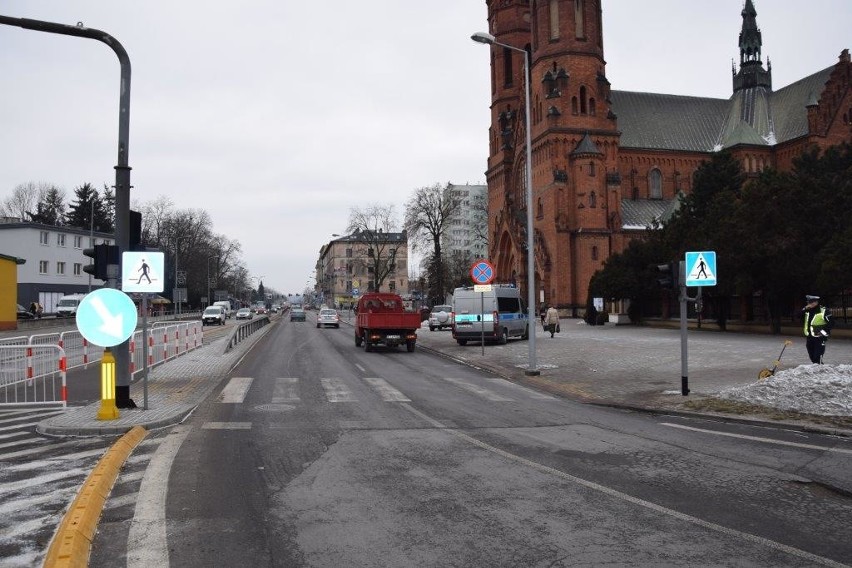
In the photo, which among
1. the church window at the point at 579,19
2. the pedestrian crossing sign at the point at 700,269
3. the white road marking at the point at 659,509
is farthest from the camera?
the church window at the point at 579,19

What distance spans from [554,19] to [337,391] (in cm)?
5638

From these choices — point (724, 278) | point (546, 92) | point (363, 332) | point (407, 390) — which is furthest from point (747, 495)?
point (546, 92)

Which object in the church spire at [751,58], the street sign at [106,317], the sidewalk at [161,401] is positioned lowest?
the sidewalk at [161,401]

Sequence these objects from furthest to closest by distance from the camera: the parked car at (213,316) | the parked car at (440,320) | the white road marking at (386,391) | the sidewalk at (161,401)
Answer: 1. the parked car at (213,316)
2. the parked car at (440,320)
3. the white road marking at (386,391)
4. the sidewalk at (161,401)

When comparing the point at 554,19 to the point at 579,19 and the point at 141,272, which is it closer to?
the point at 579,19

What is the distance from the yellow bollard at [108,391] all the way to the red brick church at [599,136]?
51533 millimetres

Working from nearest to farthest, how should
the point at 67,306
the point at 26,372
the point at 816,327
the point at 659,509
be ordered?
the point at 659,509 → the point at 26,372 → the point at 816,327 → the point at 67,306

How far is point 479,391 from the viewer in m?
14.7

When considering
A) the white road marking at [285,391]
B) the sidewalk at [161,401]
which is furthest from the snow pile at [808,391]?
the sidewalk at [161,401]

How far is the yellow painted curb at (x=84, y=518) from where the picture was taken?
4.40 metres

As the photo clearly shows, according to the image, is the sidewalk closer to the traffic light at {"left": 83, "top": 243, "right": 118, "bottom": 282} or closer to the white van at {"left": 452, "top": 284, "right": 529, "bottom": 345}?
the traffic light at {"left": 83, "top": 243, "right": 118, "bottom": 282}

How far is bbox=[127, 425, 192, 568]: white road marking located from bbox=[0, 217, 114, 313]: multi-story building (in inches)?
2437

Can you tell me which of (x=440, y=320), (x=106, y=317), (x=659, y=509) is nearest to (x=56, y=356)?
(x=106, y=317)

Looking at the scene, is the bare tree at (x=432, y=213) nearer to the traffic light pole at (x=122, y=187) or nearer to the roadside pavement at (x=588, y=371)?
the roadside pavement at (x=588, y=371)
